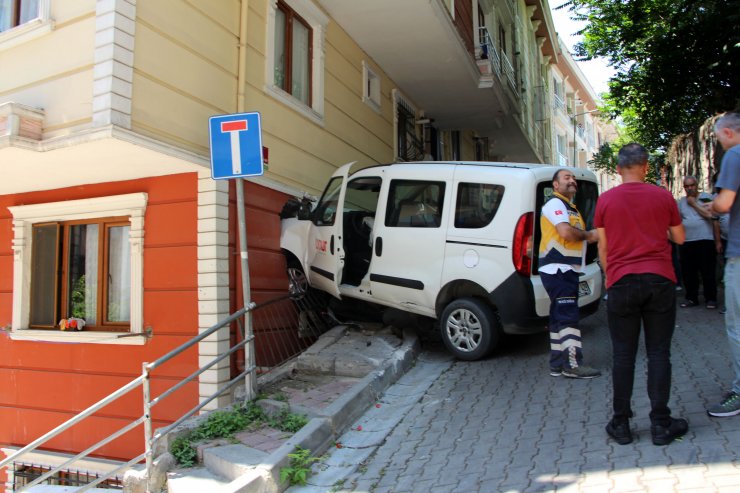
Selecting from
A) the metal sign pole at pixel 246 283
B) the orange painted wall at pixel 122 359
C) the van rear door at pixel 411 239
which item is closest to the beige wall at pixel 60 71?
the orange painted wall at pixel 122 359

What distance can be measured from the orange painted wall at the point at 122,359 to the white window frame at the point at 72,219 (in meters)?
0.09

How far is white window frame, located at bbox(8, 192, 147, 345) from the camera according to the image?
6449 mm

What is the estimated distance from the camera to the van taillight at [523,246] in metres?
5.39

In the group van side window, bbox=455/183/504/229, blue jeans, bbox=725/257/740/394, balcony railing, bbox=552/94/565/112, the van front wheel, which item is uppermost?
balcony railing, bbox=552/94/565/112

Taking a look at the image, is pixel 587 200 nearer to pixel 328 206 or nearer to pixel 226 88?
pixel 328 206

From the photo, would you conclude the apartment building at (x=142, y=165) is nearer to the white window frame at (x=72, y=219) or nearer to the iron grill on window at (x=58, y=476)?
the white window frame at (x=72, y=219)

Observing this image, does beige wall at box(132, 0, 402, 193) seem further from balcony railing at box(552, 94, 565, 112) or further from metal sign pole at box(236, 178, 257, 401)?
balcony railing at box(552, 94, 565, 112)

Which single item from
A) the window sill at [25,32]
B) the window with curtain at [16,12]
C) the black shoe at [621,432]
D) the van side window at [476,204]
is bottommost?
the black shoe at [621,432]

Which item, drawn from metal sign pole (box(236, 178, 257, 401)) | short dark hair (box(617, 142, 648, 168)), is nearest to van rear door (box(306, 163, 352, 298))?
metal sign pole (box(236, 178, 257, 401))

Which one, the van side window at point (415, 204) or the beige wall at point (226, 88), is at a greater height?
the beige wall at point (226, 88)

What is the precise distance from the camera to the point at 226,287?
610 centimetres

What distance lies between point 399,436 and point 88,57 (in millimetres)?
4266

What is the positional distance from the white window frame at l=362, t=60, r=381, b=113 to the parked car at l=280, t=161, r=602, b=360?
3.47 meters

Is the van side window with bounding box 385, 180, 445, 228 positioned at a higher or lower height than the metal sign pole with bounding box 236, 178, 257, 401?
higher
